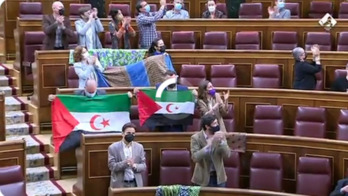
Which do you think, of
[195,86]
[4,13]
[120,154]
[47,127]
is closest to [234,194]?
[120,154]

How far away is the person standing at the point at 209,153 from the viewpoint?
494cm

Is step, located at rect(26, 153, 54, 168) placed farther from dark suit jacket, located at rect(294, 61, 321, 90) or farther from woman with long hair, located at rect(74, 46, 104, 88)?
dark suit jacket, located at rect(294, 61, 321, 90)

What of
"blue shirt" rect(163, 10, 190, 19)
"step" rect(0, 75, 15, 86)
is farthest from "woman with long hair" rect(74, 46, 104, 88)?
"blue shirt" rect(163, 10, 190, 19)

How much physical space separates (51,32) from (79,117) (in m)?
1.34

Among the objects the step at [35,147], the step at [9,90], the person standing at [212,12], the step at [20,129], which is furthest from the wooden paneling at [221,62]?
the person standing at [212,12]

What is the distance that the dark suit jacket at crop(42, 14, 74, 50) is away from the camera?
22.5 feet

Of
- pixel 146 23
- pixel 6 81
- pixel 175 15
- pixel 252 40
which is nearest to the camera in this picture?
pixel 146 23

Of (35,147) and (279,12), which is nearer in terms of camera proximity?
(35,147)

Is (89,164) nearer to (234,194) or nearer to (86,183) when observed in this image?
(86,183)

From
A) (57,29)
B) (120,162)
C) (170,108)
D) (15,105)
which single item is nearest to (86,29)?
(57,29)

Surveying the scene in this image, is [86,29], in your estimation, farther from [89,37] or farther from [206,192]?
[206,192]

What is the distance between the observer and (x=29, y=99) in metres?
7.14

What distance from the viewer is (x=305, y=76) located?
6.61 metres

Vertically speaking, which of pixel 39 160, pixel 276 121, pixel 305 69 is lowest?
pixel 39 160
